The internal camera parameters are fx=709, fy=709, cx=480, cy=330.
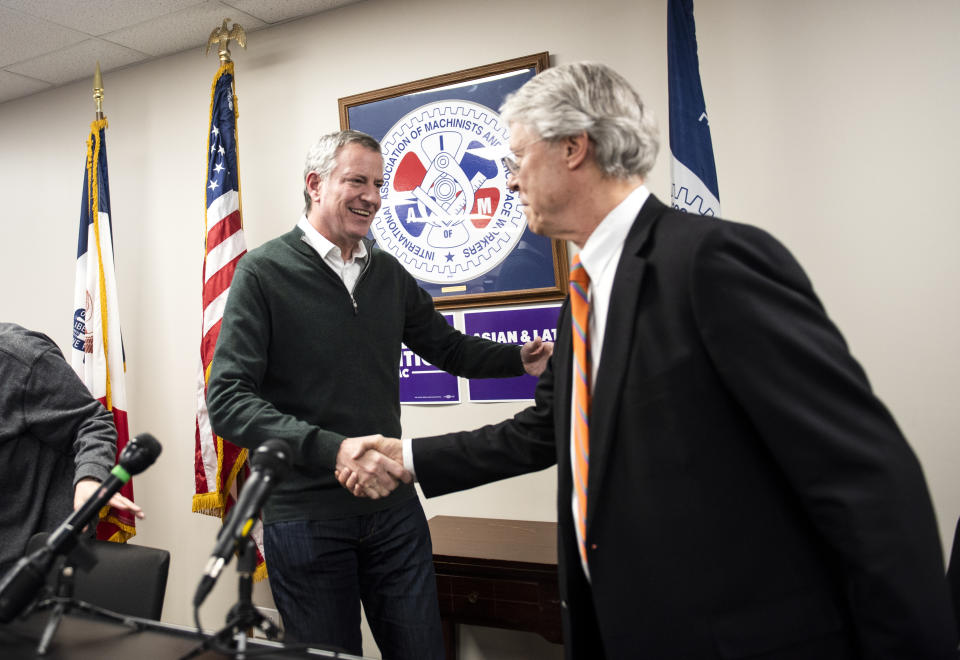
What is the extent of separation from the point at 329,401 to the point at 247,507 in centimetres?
89

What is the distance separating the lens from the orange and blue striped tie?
44.9 inches

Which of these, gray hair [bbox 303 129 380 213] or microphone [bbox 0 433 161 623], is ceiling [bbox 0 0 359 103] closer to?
gray hair [bbox 303 129 380 213]

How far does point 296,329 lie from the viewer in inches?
70.3

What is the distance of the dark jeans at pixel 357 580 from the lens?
5.59 ft

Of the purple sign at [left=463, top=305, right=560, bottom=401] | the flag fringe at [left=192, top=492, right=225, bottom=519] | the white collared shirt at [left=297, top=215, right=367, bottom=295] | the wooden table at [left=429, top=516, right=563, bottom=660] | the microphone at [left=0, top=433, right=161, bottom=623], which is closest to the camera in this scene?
the microphone at [left=0, top=433, right=161, bottom=623]

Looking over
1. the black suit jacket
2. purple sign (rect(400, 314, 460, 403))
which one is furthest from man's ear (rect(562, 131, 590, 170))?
purple sign (rect(400, 314, 460, 403))

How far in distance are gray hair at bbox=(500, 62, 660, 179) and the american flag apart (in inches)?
81.4

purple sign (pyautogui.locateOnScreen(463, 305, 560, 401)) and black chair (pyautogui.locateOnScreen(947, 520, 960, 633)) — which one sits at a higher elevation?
purple sign (pyautogui.locateOnScreen(463, 305, 560, 401))

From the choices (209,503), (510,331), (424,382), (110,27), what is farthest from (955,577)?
(110,27)

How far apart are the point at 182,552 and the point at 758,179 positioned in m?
3.07

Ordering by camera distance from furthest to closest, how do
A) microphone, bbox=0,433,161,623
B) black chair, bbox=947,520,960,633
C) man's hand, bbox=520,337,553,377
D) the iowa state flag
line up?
the iowa state flag
man's hand, bbox=520,337,553,377
black chair, bbox=947,520,960,633
microphone, bbox=0,433,161,623

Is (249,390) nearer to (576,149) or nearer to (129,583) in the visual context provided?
(129,583)

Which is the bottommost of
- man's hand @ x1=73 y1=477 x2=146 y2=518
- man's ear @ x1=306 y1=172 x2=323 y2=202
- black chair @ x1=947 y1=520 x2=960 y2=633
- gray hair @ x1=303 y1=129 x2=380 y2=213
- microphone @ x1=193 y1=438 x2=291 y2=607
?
black chair @ x1=947 y1=520 x2=960 y2=633

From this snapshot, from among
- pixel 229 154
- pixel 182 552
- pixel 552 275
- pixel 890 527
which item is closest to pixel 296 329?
pixel 552 275
